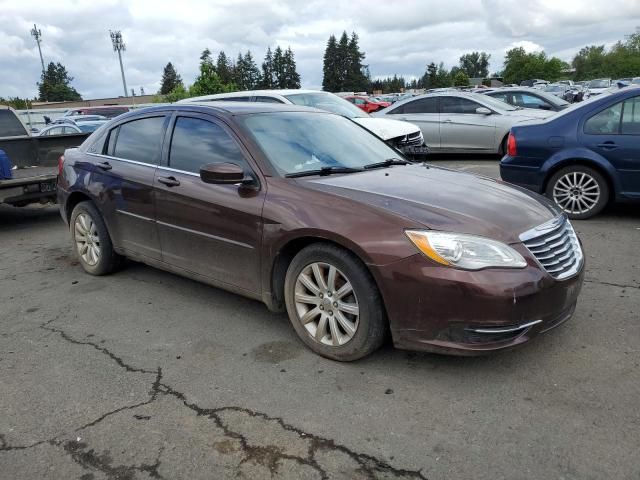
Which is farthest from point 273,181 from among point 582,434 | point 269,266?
point 582,434

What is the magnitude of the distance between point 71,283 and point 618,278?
4924 mm

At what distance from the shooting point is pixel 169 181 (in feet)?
14.6

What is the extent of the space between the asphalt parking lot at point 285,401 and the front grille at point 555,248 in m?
0.57

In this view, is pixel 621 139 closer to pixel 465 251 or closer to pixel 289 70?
pixel 465 251

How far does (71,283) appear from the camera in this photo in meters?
5.39

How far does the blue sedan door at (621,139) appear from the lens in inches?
250

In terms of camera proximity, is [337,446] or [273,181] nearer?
[337,446]

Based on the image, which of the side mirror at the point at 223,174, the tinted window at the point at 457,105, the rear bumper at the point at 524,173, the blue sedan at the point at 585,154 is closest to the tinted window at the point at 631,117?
the blue sedan at the point at 585,154

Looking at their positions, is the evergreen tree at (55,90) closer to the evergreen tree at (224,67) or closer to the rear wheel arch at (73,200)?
the evergreen tree at (224,67)

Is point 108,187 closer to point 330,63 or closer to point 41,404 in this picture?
point 41,404

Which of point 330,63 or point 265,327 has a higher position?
point 330,63

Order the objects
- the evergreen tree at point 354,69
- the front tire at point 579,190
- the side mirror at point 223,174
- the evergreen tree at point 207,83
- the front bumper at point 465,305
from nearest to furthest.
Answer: the front bumper at point 465,305 < the side mirror at point 223,174 < the front tire at point 579,190 < the evergreen tree at point 207,83 < the evergreen tree at point 354,69

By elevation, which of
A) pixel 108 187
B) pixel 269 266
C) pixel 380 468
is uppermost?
pixel 108 187

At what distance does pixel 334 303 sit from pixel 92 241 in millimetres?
3026
